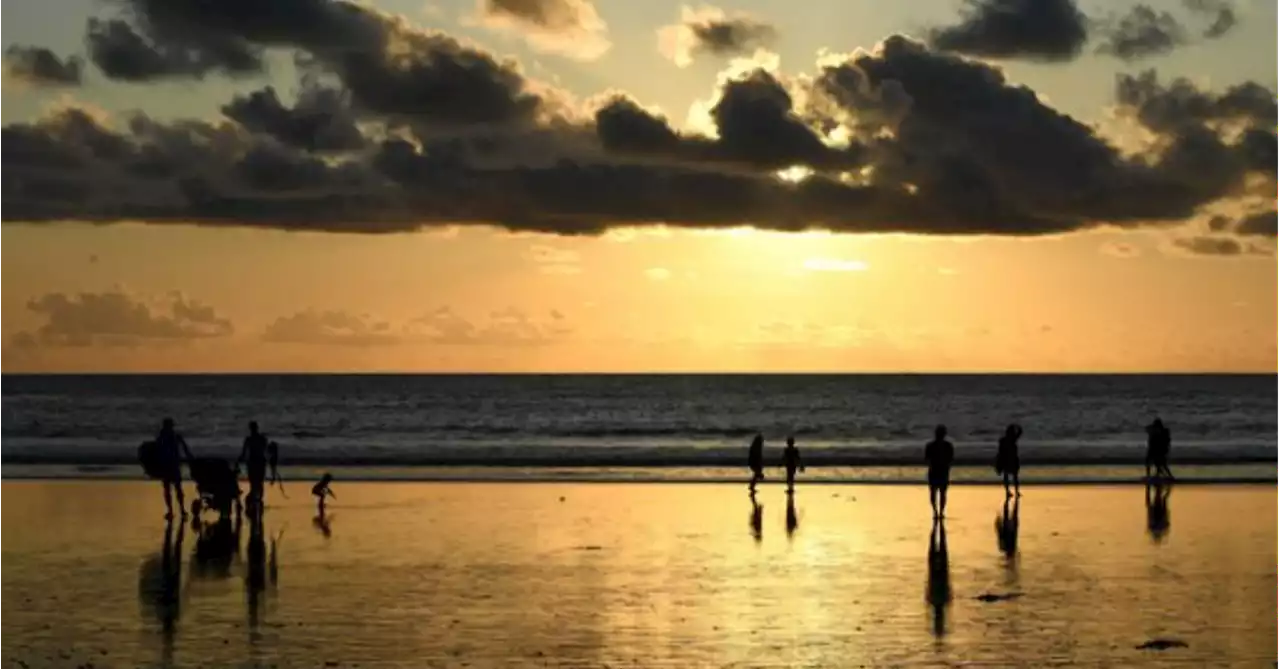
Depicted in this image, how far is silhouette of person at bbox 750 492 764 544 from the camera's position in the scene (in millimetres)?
26938

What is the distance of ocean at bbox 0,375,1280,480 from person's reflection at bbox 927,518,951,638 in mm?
16973

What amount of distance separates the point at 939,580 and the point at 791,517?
9.33 meters

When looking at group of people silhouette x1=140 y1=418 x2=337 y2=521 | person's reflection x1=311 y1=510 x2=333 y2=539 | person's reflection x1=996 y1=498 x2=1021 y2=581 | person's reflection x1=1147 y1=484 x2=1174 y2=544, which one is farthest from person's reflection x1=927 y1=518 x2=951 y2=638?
group of people silhouette x1=140 y1=418 x2=337 y2=521

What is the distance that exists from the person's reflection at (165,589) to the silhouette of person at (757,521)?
905 cm

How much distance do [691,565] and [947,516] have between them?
31.3 feet

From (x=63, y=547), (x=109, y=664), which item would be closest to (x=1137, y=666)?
(x=109, y=664)

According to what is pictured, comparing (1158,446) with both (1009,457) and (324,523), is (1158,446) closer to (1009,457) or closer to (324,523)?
(1009,457)

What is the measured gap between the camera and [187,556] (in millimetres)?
23938

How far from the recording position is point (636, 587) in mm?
20562

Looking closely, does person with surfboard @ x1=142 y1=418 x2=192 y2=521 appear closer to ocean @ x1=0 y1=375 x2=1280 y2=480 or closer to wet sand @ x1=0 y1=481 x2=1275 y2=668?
wet sand @ x1=0 y1=481 x2=1275 y2=668

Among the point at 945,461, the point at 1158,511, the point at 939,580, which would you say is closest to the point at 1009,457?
the point at 1158,511

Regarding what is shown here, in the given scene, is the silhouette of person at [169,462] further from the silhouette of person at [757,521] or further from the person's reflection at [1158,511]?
the person's reflection at [1158,511]

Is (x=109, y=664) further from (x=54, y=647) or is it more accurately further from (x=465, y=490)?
(x=465, y=490)

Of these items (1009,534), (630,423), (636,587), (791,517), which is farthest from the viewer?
(630,423)
